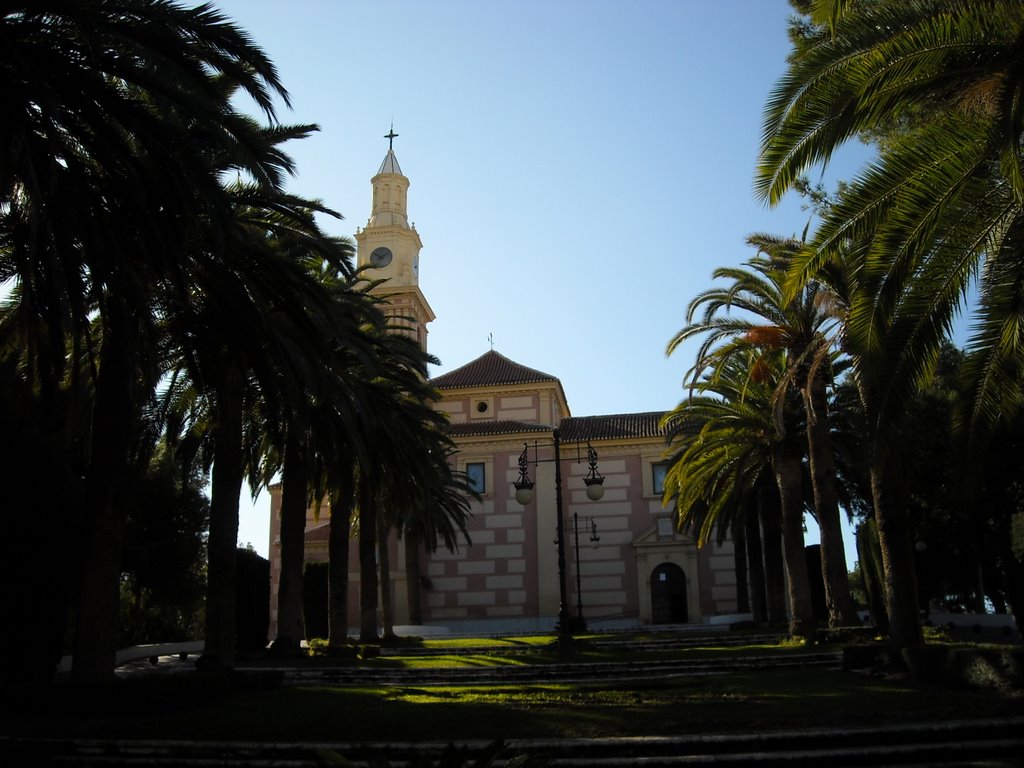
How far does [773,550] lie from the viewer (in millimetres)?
29016

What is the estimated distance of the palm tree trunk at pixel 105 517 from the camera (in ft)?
44.4

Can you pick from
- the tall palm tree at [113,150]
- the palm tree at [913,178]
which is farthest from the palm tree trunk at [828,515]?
the tall palm tree at [113,150]

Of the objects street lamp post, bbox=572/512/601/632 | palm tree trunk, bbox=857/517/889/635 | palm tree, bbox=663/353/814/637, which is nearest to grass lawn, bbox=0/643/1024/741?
palm tree, bbox=663/353/814/637

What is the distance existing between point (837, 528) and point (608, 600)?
25.4 metres

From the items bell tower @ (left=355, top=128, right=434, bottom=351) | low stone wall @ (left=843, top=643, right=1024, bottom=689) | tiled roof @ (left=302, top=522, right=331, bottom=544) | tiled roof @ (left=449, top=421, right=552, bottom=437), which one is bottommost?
low stone wall @ (left=843, top=643, right=1024, bottom=689)

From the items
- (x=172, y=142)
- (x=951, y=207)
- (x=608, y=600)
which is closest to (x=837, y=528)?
(x=951, y=207)

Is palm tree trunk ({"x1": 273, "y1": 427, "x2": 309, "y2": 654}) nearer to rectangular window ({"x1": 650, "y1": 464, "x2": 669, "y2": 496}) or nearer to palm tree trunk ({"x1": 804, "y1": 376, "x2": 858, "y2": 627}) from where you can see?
palm tree trunk ({"x1": 804, "y1": 376, "x2": 858, "y2": 627})

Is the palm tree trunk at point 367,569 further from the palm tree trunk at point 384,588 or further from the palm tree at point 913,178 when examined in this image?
the palm tree at point 913,178

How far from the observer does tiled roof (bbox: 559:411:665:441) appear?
46.8m

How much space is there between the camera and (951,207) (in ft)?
34.5

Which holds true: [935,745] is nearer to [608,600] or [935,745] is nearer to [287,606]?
[287,606]

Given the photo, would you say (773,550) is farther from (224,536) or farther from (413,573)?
(224,536)

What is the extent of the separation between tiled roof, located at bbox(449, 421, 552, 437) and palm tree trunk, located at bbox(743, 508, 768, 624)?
1389 cm

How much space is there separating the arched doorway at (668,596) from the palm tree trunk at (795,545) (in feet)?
70.9
